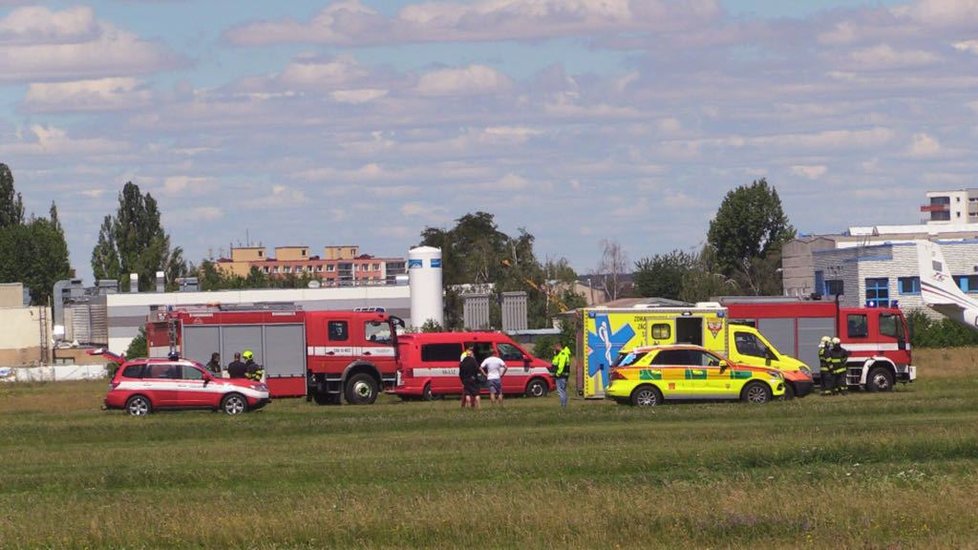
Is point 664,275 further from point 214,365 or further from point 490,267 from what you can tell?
point 214,365

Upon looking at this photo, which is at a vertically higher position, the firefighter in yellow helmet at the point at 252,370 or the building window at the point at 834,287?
the building window at the point at 834,287

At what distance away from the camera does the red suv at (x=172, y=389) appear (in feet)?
127

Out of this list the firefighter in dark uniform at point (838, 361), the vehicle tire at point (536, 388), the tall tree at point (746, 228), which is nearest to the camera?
the firefighter in dark uniform at point (838, 361)

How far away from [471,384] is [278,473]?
15.5 meters

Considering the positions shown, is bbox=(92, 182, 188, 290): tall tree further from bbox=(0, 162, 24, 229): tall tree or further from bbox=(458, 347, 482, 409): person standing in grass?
bbox=(458, 347, 482, 409): person standing in grass

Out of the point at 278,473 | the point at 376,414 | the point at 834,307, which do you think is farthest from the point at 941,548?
the point at 834,307

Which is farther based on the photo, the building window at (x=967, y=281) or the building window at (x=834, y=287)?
the building window at (x=834, y=287)

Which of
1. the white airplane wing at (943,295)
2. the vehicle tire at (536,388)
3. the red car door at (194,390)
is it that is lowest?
the vehicle tire at (536,388)

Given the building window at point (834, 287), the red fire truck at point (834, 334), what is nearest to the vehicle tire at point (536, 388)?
the red fire truck at point (834, 334)

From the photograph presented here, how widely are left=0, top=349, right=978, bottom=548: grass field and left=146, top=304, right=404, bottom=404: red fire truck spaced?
322 inches

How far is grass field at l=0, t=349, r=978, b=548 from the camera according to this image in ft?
54.6

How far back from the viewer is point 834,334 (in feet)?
148

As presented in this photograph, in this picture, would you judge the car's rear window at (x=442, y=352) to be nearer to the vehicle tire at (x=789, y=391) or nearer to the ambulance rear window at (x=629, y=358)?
the ambulance rear window at (x=629, y=358)

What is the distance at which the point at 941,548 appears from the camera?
1512 cm
